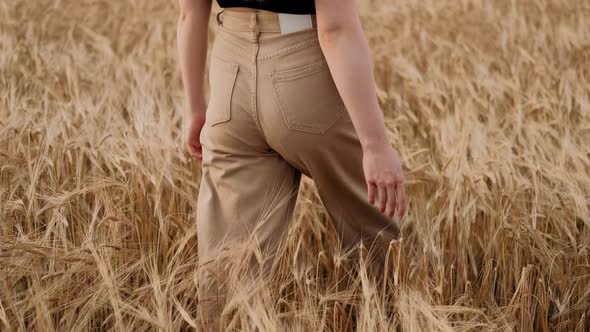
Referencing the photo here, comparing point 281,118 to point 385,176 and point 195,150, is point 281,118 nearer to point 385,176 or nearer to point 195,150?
point 385,176

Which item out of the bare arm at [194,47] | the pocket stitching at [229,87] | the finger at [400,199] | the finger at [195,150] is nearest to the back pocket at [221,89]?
the pocket stitching at [229,87]

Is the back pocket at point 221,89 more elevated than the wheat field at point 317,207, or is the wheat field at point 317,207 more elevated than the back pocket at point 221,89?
the back pocket at point 221,89

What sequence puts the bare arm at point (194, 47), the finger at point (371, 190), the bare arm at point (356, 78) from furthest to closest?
the bare arm at point (194, 47) < the finger at point (371, 190) < the bare arm at point (356, 78)

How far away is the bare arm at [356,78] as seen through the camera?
151 cm

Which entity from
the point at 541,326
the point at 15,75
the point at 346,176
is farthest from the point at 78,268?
the point at 15,75

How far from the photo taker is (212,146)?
5.59 ft

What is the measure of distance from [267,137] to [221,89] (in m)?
0.13

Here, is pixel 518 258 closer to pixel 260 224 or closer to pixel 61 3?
pixel 260 224

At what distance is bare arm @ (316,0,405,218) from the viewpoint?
151 centimetres

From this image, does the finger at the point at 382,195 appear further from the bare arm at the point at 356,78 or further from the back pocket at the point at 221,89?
the back pocket at the point at 221,89

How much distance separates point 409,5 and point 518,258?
11.0 ft

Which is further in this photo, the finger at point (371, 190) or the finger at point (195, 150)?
the finger at point (195, 150)

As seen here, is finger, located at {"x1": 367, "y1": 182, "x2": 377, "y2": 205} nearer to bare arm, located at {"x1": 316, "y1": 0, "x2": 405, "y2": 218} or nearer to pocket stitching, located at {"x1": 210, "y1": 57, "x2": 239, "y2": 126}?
bare arm, located at {"x1": 316, "y1": 0, "x2": 405, "y2": 218}

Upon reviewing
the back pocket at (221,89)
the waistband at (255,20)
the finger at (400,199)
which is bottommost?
the finger at (400,199)
